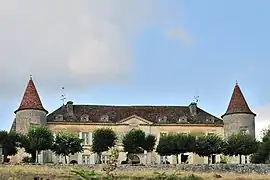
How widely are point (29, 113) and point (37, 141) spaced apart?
13.1m

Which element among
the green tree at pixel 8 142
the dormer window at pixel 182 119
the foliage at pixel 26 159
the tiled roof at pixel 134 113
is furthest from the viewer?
the dormer window at pixel 182 119

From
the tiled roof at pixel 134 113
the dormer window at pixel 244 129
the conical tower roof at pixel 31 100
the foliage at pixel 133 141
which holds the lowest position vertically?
the foliage at pixel 133 141

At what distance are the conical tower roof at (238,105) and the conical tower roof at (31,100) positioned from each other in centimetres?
2473

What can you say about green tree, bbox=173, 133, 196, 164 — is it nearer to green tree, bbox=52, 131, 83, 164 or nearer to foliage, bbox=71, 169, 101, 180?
green tree, bbox=52, 131, 83, 164

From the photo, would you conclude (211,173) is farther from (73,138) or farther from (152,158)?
(152,158)

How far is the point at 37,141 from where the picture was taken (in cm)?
6781

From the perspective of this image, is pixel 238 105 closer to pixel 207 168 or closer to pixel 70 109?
pixel 70 109

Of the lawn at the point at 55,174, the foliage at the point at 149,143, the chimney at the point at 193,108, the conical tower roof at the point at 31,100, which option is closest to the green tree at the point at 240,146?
the foliage at the point at 149,143

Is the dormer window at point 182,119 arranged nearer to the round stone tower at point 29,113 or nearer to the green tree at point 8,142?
the round stone tower at point 29,113

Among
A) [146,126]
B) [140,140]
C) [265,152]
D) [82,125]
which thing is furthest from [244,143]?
[82,125]

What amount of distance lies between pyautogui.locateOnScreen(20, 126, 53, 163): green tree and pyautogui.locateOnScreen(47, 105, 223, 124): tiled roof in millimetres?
13330

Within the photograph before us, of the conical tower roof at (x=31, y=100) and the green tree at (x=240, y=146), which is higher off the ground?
the conical tower roof at (x=31, y=100)

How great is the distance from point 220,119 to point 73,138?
943 inches

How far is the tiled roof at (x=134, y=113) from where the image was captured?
3300 inches
